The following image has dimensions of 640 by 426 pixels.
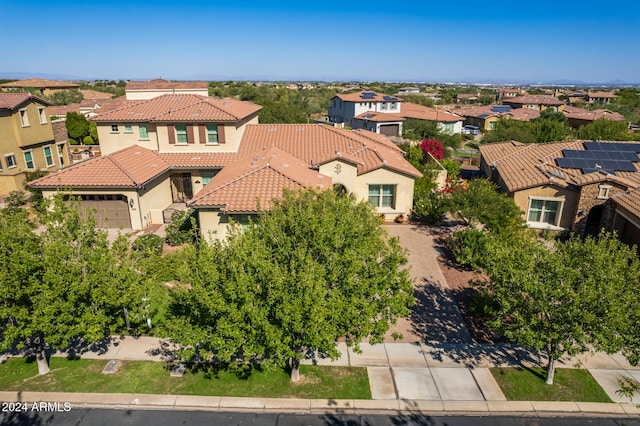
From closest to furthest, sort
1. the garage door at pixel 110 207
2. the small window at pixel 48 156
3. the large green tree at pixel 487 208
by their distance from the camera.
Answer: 1. the large green tree at pixel 487 208
2. the garage door at pixel 110 207
3. the small window at pixel 48 156

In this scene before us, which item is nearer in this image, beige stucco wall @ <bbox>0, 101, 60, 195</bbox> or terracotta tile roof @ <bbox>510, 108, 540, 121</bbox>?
beige stucco wall @ <bbox>0, 101, 60, 195</bbox>

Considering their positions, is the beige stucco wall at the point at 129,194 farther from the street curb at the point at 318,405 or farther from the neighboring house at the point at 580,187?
the neighboring house at the point at 580,187

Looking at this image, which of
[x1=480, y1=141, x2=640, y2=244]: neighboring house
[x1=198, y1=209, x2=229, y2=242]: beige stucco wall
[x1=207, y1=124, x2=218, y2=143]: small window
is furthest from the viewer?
[x1=207, y1=124, x2=218, y2=143]: small window

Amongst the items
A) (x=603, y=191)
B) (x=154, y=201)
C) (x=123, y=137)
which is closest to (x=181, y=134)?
(x=123, y=137)

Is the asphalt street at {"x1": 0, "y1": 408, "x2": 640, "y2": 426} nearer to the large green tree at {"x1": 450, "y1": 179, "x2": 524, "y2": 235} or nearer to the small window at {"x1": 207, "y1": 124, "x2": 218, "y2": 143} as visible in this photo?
the large green tree at {"x1": 450, "y1": 179, "x2": 524, "y2": 235}

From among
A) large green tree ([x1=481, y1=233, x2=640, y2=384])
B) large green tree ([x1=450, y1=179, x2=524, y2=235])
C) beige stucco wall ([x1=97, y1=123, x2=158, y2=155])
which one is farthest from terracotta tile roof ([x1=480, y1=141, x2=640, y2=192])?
beige stucco wall ([x1=97, y1=123, x2=158, y2=155])

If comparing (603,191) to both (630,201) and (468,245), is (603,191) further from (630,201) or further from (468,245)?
(468,245)

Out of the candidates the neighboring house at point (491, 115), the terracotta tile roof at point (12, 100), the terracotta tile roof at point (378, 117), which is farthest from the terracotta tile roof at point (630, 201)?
the neighboring house at point (491, 115)
